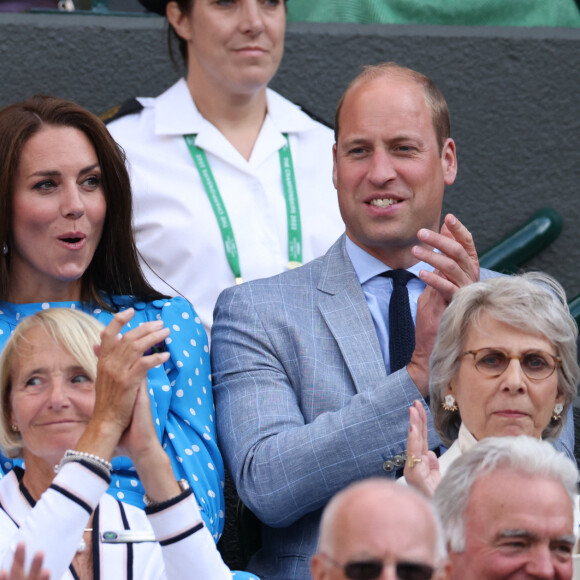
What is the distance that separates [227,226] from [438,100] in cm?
73

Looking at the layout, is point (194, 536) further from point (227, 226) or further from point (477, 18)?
point (477, 18)

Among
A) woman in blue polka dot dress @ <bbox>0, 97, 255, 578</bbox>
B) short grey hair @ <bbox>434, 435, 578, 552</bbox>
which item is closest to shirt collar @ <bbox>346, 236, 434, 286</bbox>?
woman in blue polka dot dress @ <bbox>0, 97, 255, 578</bbox>

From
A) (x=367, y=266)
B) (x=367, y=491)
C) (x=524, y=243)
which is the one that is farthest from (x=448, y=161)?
(x=367, y=491)

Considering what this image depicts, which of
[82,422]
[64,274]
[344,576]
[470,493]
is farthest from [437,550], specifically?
[64,274]

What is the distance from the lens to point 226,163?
14.0 feet

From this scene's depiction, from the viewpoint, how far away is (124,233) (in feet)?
12.1

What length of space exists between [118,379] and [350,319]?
99 cm

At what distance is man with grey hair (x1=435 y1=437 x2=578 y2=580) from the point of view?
7.87 ft

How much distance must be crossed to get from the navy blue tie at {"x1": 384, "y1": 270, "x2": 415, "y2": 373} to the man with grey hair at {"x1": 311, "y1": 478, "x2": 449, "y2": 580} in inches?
55.3

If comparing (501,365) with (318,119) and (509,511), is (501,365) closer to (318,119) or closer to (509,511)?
(509,511)

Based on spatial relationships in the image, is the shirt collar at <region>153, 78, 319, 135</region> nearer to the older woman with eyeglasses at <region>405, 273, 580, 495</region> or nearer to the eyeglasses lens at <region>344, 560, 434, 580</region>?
the older woman with eyeglasses at <region>405, 273, 580, 495</region>

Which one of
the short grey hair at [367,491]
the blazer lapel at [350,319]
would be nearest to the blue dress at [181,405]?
the blazer lapel at [350,319]

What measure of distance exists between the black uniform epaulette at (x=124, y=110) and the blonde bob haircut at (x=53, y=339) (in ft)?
4.60

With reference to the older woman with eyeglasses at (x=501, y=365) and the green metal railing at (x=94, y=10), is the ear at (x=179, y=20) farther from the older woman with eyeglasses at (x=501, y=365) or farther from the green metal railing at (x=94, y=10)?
the older woman with eyeglasses at (x=501, y=365)
